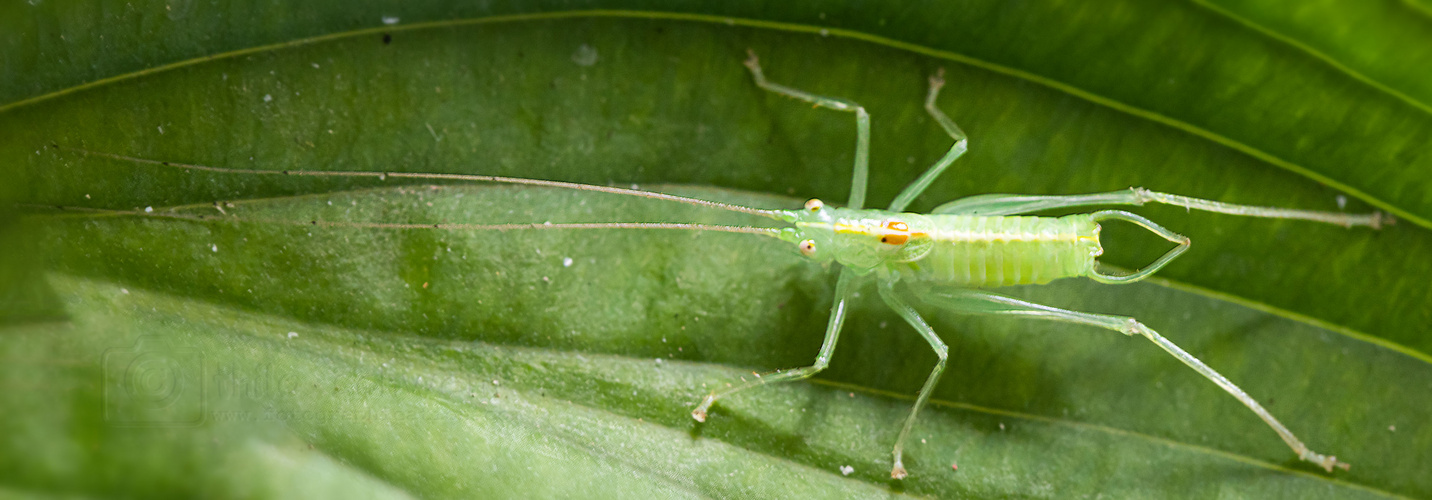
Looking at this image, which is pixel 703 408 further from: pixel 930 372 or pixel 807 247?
pixel 930 372

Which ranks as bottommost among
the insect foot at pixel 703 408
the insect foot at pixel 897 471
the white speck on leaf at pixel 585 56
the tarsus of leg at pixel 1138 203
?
the insect foot at pixel 897 471

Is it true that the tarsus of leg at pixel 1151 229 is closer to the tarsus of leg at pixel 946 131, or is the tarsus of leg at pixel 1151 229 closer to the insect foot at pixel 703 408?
the tarsus of leg at pixel 946 131

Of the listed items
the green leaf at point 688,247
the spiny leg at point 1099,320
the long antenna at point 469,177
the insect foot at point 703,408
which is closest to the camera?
the green leaf at point 688,247

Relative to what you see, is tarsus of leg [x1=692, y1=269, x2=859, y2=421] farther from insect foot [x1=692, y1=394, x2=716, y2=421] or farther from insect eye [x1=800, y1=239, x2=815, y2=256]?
insect eye [x1=800, y1=239, x2=815, y2=256]

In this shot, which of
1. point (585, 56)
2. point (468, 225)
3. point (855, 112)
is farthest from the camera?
point (855, 112)

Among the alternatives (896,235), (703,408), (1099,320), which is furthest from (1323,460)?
(703,408)

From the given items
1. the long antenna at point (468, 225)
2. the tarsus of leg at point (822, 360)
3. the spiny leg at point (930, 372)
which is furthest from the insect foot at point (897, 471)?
the long antenna at point (468, 225)
